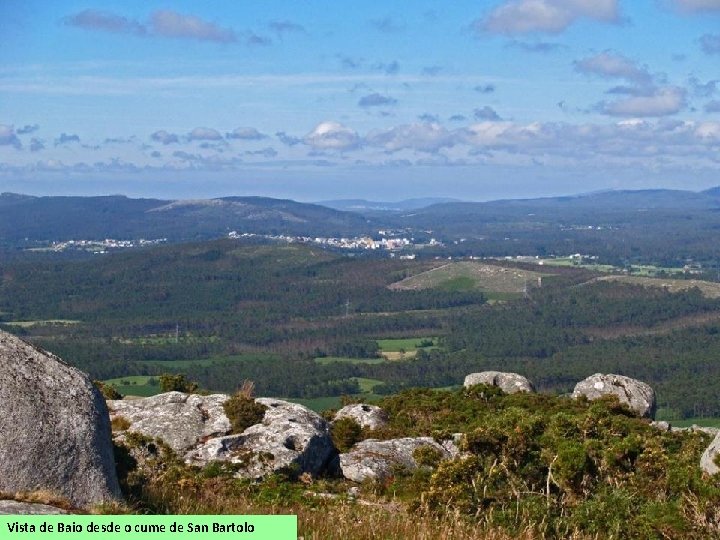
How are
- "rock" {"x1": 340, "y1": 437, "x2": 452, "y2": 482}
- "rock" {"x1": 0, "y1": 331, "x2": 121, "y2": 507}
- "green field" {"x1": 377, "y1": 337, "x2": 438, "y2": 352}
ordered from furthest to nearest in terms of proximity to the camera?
"green field" {"x1": 377, "y1": 337, "x2": 438, "y2": 352}
"rock" {"x1": 340, "y1": 437, "x2": 452, "y2": 482}
"rock" {"x1": 0, "y1": 331, "x2": 121, "y2": 507}

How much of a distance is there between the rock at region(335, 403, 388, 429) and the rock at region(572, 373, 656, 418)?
490 inches

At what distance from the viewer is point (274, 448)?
19422mm

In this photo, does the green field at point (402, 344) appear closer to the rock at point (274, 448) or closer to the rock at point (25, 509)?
the rock at point (274, 448)

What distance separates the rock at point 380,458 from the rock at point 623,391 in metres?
18.4

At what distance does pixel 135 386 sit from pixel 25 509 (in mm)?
116404

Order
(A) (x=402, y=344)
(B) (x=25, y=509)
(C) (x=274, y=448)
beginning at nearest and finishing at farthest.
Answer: (B) (x=25, y=509) < (C) (x=274, y=448) < (A) (x=402, y=344)

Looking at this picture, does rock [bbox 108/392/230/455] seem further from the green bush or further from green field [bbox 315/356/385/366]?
green field [bbox 315/356/385/366]

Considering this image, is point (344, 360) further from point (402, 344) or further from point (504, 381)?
point (504, 381)

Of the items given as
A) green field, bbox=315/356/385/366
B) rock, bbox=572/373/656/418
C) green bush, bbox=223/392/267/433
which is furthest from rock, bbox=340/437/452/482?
green field, bbox=315/356/385/366

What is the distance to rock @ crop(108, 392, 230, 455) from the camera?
20422 millimetres

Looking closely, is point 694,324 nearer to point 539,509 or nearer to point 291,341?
point 291,341

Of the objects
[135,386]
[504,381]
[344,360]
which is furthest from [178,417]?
[344,360]

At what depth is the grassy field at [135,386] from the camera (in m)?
113

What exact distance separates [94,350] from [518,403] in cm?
13989
